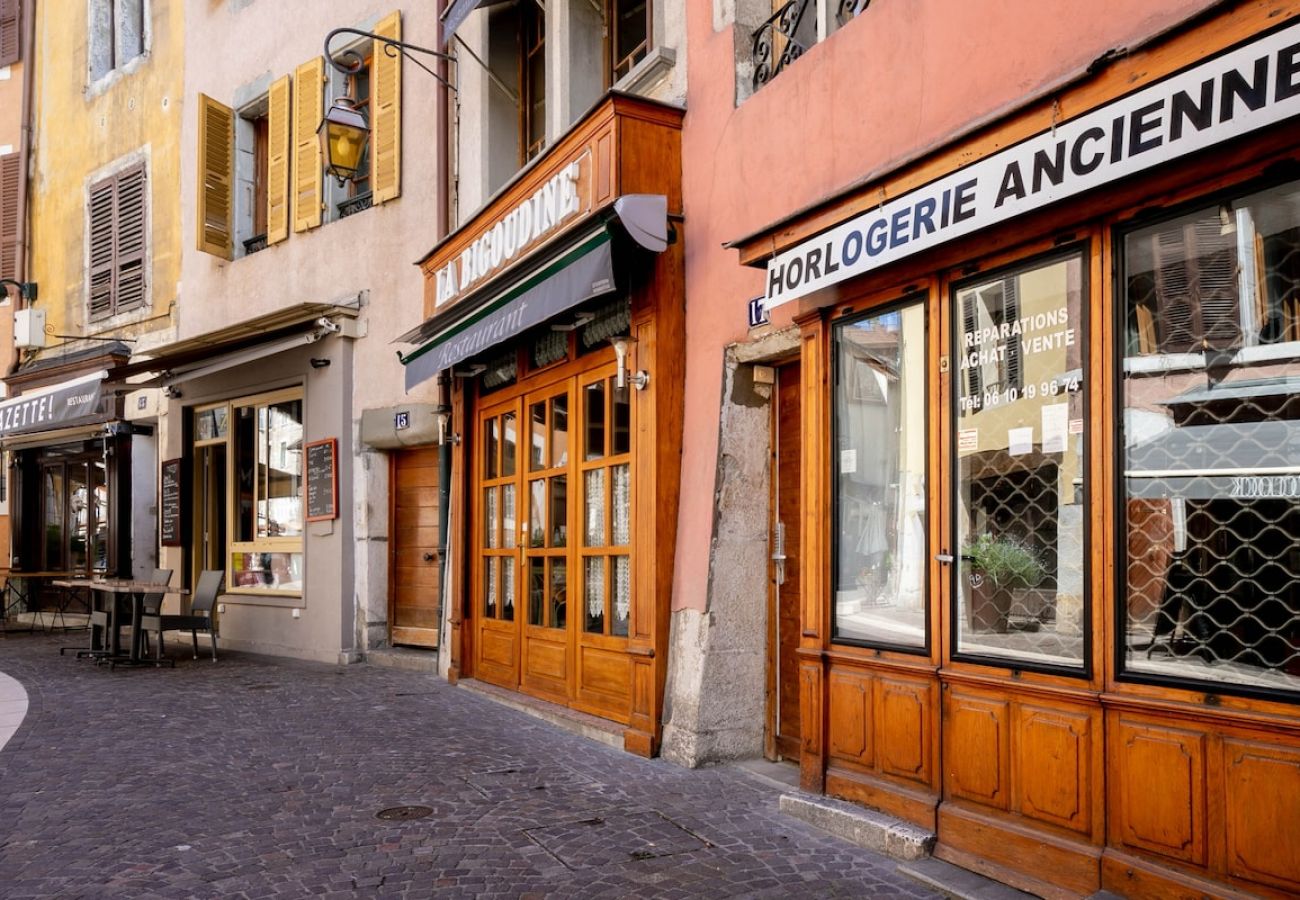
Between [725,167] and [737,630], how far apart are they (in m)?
2.80

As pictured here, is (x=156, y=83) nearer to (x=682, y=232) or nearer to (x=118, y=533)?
(x=118, y=533)

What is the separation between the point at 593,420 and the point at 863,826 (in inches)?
145

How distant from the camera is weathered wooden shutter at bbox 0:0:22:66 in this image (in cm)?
1695

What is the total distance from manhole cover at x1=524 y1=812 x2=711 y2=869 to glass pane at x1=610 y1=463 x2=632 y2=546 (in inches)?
88.5

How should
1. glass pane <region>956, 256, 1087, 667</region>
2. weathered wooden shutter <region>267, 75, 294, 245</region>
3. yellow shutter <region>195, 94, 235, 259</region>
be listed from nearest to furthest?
glass pane <region>956, 256, 1087, 667</region> < weathered wooden shutter <region>267, 75, 294, 245</region> < yellow shutter <region>195, 94, 235, 259</region>

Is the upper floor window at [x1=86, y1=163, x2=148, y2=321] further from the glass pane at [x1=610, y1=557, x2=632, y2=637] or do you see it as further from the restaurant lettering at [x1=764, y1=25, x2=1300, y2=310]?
the restaurant lettering at [x1=764, y1=25, x2=1300, y2=310]

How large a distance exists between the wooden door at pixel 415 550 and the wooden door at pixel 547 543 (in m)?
2.49

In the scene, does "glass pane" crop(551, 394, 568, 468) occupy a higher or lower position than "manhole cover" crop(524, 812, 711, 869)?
higher

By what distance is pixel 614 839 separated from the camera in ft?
15.8

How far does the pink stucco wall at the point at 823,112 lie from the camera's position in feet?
13.9

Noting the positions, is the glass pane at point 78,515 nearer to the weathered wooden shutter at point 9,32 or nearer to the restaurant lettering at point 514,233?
the weathered wooden shutter at point 9,32

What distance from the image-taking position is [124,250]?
49.4ft

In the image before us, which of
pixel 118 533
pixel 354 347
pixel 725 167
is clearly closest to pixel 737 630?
pixel 725 167

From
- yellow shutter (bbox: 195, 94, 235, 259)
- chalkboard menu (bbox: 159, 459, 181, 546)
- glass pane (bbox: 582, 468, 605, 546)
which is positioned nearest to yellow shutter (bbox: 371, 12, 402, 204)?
yellow shutter (bbox: 195, 94, 235, 259)
